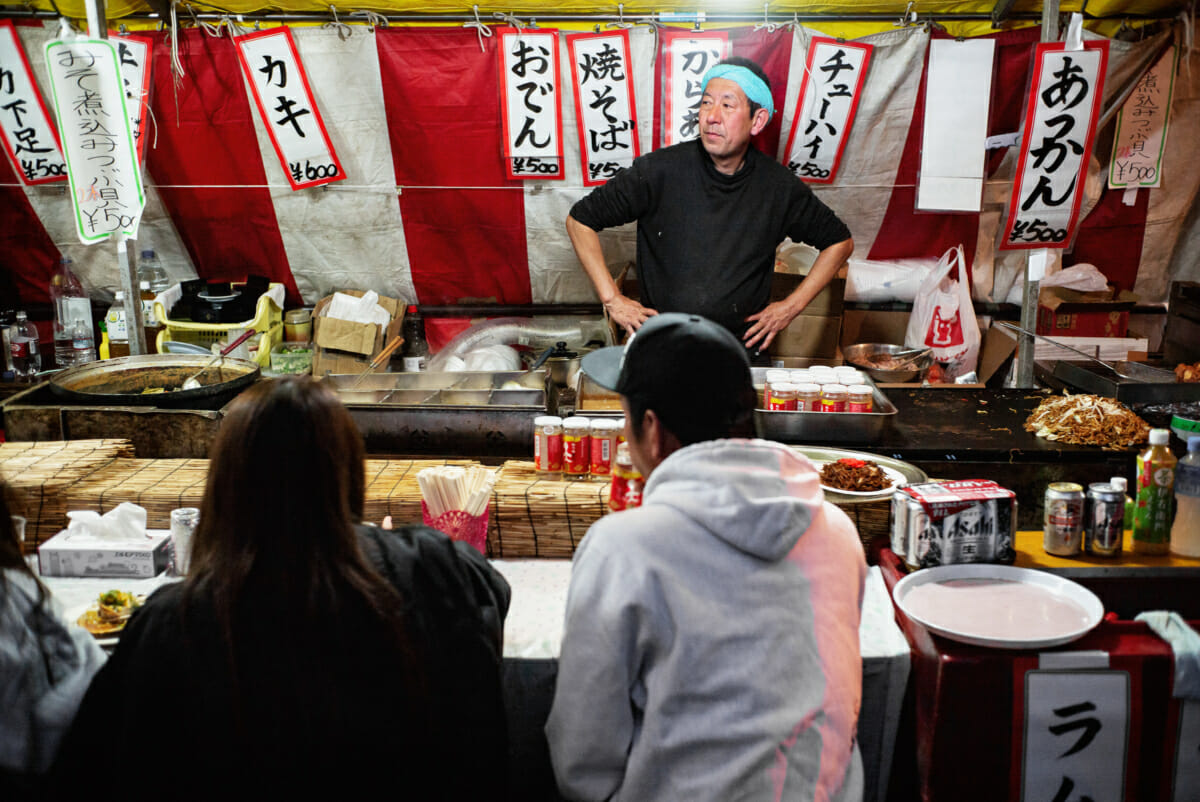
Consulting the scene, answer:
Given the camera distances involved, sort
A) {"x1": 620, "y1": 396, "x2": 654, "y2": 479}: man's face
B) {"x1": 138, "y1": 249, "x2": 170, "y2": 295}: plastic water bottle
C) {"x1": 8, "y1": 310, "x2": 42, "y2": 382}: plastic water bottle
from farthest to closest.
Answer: {"x1": 138, "y1": 249, "x2": 170, "y2": 295}: plastic water bottle < {"x1": 8, "y1": 310, "x2": 42, "y2": 382}: plastic water bottle < {"x1": 620, "y1": 396, "x2": 654, "y2": 479}: man's face

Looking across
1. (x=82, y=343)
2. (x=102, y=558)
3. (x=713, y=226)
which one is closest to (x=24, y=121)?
(x=82, y=343)

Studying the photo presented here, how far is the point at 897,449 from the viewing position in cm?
326

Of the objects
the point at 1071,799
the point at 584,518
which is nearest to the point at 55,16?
the point at 584,518

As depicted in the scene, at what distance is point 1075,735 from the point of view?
2.20m

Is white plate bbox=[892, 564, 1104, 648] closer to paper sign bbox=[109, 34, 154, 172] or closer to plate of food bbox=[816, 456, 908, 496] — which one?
plate of food bbox=[816, 456, 908, 496]

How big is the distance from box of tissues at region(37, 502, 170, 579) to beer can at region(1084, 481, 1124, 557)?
8.26ft

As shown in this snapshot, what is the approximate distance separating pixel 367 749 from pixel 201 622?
0.34m

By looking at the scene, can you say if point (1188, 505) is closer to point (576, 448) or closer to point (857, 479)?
point (857, 479)

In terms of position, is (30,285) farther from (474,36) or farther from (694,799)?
(694,799)

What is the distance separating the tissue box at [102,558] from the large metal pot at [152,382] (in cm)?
88

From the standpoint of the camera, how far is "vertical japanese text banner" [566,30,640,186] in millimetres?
4836

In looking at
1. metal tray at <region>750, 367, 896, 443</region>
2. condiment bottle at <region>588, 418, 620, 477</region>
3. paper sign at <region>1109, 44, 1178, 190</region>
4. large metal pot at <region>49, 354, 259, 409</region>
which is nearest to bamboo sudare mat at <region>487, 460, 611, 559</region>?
condiment bottle at <region>588, 418, 620, 477</region>

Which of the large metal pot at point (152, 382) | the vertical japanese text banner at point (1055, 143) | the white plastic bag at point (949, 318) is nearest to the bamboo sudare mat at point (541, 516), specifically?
the large metal pot at point (152, 382)

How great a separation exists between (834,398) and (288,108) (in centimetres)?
342
